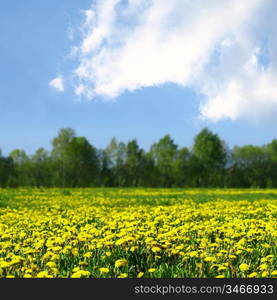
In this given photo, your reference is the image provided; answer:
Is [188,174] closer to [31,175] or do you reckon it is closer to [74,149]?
[74,149]

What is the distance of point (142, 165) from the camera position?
8306 cm

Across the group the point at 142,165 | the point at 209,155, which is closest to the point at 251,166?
the point at 209,155

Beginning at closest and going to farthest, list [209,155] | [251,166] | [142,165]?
[209,155]
[142,165]
[251,166]

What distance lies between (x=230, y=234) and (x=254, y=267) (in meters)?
1.28

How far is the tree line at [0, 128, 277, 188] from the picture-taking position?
74500mm

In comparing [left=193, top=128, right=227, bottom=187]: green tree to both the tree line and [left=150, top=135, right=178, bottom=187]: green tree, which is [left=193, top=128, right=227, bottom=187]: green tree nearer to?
the tree line

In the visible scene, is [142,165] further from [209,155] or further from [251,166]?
[251,166]

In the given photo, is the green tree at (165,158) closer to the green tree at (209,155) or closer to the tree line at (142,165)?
the tree line at (142,165)

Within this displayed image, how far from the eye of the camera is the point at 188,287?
3799mm

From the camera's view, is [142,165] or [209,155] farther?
[142,165]

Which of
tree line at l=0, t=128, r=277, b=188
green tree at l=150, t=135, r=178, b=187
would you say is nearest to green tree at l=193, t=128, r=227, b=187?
tree line at l=0, t=128, r=277, b=188

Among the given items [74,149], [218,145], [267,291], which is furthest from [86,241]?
[218,145]

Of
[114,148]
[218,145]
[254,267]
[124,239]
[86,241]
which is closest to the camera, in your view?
[254,267]

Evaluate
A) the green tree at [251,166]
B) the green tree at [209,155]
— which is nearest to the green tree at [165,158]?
the green tree at [209,155]
